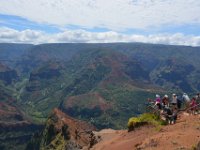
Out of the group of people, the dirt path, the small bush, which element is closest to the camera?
the dirt path

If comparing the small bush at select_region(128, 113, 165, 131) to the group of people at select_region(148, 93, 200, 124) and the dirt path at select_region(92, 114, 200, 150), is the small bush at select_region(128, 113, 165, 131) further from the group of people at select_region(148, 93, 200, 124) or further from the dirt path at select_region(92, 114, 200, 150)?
the group of people at select_region(148, 93, 200, 124)

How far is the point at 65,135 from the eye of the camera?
3612 inches

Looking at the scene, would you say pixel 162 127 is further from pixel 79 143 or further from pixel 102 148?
pixel 79 143

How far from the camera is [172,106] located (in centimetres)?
4484

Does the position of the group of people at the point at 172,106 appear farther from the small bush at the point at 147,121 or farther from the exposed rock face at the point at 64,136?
the exposed rock face at the point at 64,136

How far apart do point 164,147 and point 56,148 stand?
192 feet

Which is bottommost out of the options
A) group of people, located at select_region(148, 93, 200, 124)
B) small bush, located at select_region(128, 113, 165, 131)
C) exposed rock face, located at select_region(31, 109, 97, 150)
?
exposed rock face, located at select_region(31, 109, 97, 150)

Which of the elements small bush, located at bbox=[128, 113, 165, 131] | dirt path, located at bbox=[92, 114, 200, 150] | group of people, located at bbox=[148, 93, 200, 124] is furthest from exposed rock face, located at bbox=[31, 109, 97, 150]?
dirt path, located at bbox=[92, 114, 200, 150]

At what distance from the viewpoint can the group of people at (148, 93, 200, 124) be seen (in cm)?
4262

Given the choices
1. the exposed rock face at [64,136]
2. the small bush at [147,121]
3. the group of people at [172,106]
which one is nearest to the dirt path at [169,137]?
the small bush at [147,121]

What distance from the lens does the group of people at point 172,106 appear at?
4262 cm

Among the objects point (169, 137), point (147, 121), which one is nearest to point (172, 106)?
point (147, 121)

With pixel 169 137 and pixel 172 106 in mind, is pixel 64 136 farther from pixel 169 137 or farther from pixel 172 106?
pixel 169 137

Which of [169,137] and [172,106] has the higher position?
[172,106]
